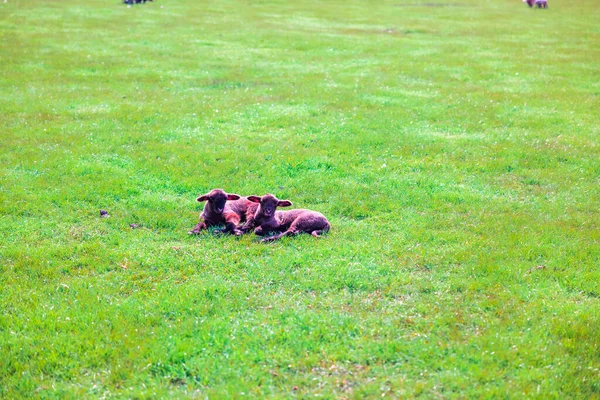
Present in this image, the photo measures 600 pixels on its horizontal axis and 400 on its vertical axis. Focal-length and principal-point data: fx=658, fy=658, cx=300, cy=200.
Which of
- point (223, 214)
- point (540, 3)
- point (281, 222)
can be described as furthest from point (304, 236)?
point (540, 3)

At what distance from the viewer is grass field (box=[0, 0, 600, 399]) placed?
7.04 meters

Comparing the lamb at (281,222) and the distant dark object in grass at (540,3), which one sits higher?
the distant dark object in grass at (540,3)

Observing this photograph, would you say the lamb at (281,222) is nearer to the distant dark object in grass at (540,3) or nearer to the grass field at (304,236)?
the grass field at (304,236)

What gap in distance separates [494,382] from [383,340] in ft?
4.22

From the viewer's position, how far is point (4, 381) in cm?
682

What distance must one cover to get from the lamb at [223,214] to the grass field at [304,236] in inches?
15.9

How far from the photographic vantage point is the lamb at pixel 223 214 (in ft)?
34.2

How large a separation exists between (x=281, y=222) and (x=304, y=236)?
1.68 feet

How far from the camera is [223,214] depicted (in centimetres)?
1055

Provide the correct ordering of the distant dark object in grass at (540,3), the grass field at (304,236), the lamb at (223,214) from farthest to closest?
1. the distant dark object in grass at (540,3)
2. the lamb at (223,214)
3. the grass field at (304,236)

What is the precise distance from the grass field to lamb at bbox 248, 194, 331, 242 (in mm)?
250

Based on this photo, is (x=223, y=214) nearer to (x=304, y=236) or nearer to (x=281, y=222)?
(x=281, y=222)

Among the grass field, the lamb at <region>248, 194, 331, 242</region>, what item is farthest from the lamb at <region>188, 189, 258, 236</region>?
the grass field

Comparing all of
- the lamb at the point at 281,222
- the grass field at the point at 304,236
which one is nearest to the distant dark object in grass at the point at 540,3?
the grass field at the point at 304,236
